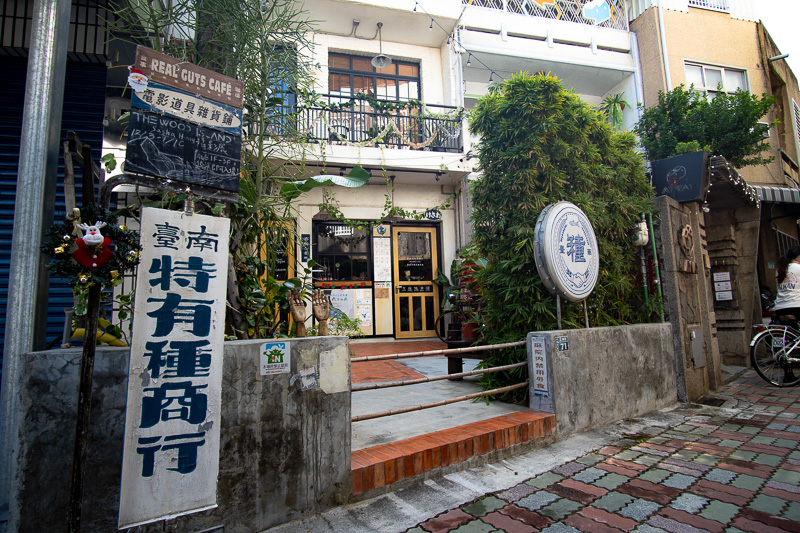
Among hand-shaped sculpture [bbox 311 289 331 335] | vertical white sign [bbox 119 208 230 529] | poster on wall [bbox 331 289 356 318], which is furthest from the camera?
poster on wall [bbox 331 289 356 318]

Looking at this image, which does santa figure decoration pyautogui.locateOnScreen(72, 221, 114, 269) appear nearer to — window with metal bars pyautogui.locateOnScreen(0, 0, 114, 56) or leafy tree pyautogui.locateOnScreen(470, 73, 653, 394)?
leafy tree pyautogui.locateOnScreen(470, 73, 653, 394)

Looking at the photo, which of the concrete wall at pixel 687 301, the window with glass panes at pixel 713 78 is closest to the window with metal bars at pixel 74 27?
the concrete wall at pixel 687 301

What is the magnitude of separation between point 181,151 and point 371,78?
8.87 meters

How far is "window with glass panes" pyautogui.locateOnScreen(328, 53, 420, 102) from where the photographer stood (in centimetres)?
973

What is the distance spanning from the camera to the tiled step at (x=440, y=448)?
2498mm

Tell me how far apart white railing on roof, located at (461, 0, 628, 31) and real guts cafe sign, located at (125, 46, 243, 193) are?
10.4 meters

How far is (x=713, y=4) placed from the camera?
1234cm

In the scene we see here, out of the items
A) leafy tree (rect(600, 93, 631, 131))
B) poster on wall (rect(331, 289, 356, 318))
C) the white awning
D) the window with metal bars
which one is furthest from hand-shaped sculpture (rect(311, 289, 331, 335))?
leafy tree (rect(600, 93, 631, 131))

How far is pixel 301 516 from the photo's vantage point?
2.24 m

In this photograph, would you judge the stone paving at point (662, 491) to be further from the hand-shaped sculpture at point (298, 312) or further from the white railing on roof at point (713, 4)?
the white railing on roof at point (713, 4)

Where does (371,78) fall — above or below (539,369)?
above

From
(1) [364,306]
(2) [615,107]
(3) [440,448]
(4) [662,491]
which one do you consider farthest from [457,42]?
(4) [662,491]

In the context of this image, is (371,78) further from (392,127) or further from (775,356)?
(775,356)

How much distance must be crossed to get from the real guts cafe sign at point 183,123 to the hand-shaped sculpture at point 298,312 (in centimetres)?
92
